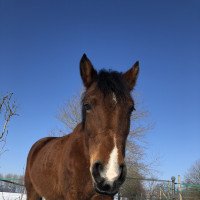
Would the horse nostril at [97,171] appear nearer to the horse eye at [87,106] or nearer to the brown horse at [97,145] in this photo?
the brown horse at [97,145]

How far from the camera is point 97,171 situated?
293cm

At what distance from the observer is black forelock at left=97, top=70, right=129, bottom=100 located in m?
3.58

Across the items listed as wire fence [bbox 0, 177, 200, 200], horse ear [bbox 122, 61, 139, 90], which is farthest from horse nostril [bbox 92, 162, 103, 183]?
wire fence [bbox 0, 177, 200, 200]

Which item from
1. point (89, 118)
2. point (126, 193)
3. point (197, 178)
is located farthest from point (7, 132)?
point (197, 178)

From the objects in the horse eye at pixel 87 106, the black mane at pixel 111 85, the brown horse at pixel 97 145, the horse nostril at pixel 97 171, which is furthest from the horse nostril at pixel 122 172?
the horse eye at pixel 87 106

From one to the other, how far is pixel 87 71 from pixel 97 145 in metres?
1.34

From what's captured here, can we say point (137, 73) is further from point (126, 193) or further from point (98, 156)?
point (126, 193)

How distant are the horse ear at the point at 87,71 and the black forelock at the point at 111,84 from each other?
0.56 feet

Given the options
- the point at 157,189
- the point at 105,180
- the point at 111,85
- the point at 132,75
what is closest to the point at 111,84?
the point at 111,85

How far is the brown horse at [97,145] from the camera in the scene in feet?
9.54

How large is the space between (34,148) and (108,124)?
4.62m

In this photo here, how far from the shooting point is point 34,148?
24.3ft

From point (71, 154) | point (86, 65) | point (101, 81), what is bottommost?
point (71, 154)

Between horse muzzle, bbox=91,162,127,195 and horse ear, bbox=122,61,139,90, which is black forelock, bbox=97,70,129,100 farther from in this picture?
horse muzzle, bbox=91,162,127,195
